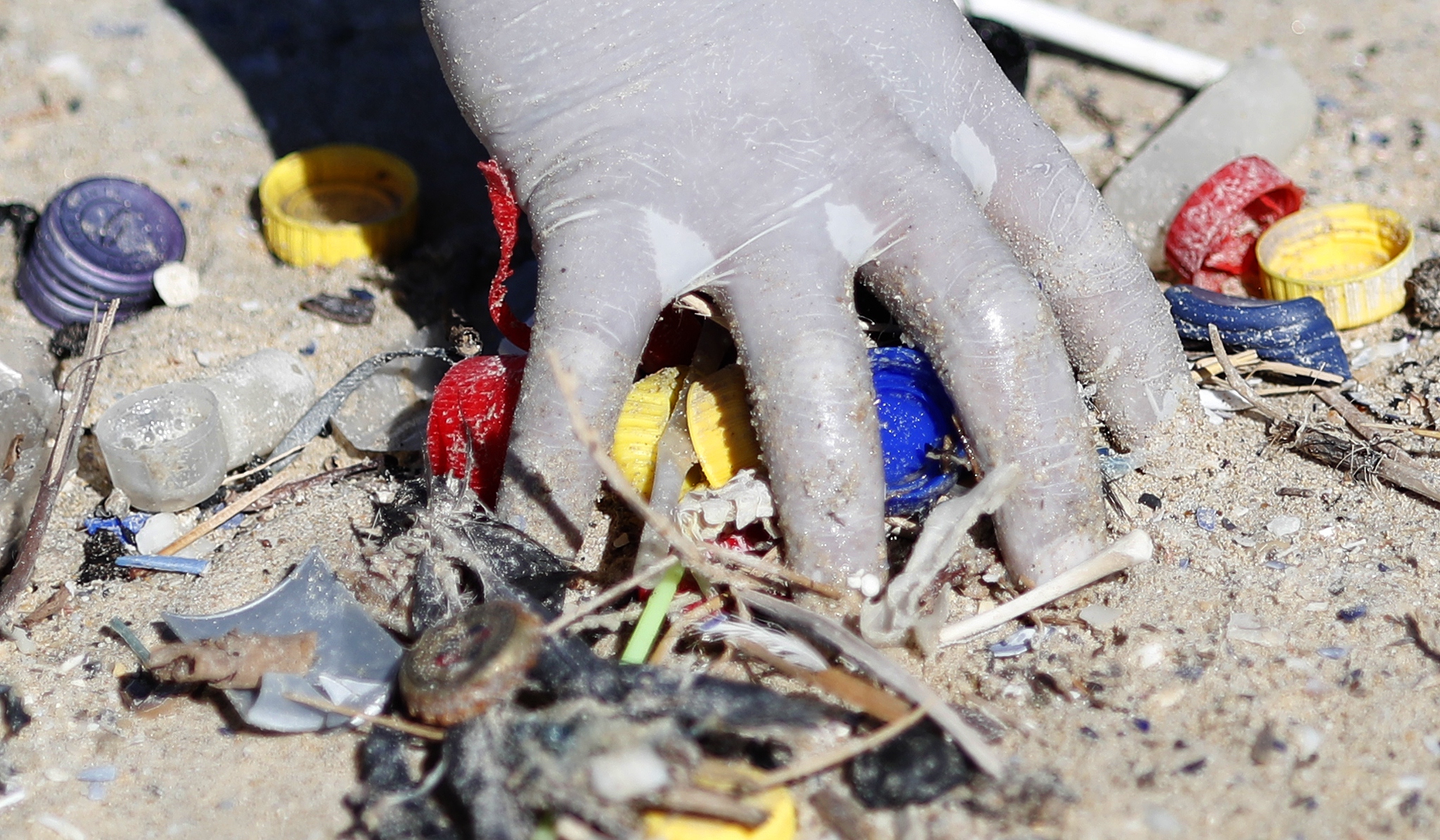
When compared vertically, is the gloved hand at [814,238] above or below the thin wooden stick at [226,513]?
above

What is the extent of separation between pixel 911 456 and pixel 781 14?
3.11ft

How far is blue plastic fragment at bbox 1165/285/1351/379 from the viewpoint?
2809 mm

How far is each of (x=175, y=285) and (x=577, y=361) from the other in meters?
1.82

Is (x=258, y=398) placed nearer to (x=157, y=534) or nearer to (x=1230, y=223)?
(x=157, y=534)

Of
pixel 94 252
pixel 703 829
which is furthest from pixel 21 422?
pixel 703 829

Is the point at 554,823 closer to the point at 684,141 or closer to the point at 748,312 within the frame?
the point at 748,312

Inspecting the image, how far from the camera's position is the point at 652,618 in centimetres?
217

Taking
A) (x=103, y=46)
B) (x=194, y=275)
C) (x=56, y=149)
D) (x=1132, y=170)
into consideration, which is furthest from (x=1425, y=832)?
(x=103, y=46)

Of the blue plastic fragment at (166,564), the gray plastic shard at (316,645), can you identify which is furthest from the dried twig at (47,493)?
the gray plastic shard at (316,645)

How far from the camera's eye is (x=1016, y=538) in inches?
89.5

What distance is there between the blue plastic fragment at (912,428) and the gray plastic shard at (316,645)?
105 centimetres

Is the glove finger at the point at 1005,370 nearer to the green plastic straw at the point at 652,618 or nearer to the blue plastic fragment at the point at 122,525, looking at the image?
the green plastic straw at the point at 652,618

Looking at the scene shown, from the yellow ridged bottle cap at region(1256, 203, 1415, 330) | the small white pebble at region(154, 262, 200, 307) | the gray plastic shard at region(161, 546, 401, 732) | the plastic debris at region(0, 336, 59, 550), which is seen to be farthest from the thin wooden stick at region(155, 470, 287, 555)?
the yellow ridged bottle cap at region(1256, 203, 1415, 330)

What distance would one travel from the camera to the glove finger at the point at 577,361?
89.3 inches
